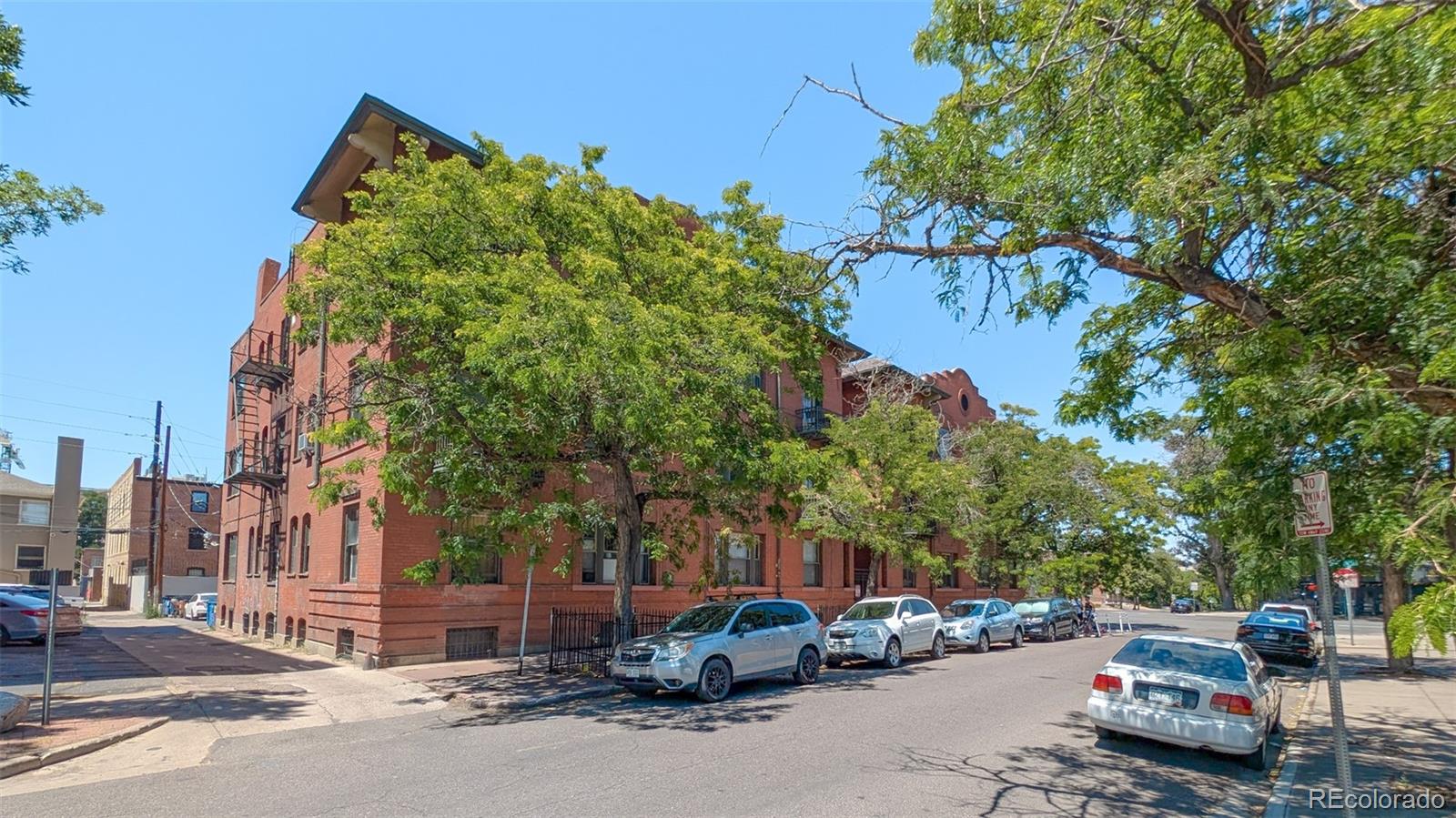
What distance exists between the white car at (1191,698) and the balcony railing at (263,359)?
23729mm

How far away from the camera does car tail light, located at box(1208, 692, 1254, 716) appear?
28.0 ft

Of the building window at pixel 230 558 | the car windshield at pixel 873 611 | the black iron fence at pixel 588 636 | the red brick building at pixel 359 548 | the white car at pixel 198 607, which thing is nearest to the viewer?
the black iron fence at pixel 588 636

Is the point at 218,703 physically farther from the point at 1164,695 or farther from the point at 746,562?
the point at 746,562

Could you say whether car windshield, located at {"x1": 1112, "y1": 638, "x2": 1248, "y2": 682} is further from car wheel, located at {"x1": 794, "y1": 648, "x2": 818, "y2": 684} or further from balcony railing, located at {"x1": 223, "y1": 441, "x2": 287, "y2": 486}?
balcony railing, located at {"x1": 223, "y1": 441, "x2": 287, "y2": 486}

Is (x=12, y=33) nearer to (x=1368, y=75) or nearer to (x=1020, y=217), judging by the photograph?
(x=1020, y=217)

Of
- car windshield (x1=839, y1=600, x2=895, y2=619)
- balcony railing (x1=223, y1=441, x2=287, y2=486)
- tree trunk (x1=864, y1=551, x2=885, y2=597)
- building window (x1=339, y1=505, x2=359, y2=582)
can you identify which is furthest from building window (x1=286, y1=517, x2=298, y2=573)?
tree trunk (x1=864, y1=551, x2=885, y2=597)

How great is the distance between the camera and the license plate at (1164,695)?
8930 millimetres

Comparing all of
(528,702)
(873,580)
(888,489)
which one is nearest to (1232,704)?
(528,702)

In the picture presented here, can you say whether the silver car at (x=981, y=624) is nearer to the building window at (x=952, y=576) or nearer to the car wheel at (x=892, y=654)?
the car wheel at (x=892, y=654)

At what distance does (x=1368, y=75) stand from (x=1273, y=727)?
7831 mm

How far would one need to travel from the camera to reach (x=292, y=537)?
2347cm

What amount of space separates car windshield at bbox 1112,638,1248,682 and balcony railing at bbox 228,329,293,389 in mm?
23707

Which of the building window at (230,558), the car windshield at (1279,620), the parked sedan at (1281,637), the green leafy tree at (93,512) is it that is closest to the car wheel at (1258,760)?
the parked sedan at (1281,637)

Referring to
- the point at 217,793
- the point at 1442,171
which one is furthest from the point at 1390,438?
the point at 217,793
